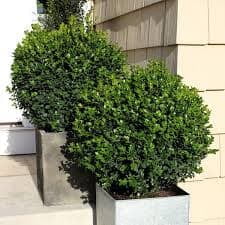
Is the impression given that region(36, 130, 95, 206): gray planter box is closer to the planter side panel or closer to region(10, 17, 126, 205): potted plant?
region(10, 17, 126, 205): potted plant

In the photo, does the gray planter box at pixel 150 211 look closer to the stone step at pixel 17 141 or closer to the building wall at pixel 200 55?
the building wall at pixel 200 55

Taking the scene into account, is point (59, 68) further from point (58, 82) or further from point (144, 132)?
point (144, 132)

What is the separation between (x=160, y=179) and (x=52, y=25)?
90.8 inches

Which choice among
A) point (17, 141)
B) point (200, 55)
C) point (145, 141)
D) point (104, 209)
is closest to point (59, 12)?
point (17, 141)

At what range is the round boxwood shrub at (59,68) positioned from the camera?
3.06 m

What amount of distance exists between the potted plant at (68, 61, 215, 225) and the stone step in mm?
2415

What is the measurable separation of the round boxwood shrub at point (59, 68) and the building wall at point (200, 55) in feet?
1.15

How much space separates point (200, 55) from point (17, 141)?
8.62 feet

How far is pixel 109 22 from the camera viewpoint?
4.32 m

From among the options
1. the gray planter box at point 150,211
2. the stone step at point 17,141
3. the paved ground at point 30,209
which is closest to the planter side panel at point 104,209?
the gray planter box at point 150,211

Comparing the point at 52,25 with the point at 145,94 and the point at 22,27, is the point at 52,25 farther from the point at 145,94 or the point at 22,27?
the point at 145,94

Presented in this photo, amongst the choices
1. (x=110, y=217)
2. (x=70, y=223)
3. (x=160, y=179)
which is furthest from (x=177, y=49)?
(x=70, y=223)

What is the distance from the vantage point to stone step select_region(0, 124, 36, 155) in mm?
Answer: 4871

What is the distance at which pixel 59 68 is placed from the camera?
10.0 feet
